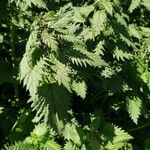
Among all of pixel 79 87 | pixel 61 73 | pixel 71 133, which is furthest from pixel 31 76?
pixel 71 133

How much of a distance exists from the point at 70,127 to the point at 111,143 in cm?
54

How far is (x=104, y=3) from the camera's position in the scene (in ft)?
11.9

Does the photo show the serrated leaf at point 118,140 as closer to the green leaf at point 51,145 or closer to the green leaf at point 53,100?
the green leaf at point 51,145

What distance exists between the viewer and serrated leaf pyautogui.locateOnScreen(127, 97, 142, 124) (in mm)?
4039

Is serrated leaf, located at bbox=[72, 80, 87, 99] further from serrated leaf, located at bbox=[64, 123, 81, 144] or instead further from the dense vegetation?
serrated leaf, located at bbox=[64, 123, 81, 144]

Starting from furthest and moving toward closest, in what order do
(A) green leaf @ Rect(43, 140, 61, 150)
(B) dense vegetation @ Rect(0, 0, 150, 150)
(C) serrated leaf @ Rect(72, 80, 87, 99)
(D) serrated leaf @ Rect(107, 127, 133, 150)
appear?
(D) serrated leaf @ Rect(107, 127, 133, 150)
(A) green leaf @ Rect(43, 140, 61, 150)
(C) serrated leaf @ Rect(72, 80, 87, 99)
(B) dense vegetation @ Rect(0, 0, 150, 150)

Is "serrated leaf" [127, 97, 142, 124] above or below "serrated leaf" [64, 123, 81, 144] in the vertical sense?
above

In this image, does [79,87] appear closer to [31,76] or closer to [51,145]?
[51,145]

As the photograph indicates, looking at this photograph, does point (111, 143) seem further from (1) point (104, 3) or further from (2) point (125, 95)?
(1) point (104, 3)

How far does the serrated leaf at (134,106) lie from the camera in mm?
4039

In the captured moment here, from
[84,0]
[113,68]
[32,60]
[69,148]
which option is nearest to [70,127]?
[69,148]

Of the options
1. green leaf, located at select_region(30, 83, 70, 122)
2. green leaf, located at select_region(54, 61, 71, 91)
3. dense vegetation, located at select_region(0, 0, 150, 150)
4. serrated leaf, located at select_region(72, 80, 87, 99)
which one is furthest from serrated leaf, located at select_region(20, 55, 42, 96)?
serrated leaf, located at select_region(72, 80, 87, 99)

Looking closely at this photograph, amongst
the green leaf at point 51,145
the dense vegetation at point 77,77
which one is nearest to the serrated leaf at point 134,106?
the dense vegetation at point 77,77

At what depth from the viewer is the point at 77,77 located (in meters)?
3.77
